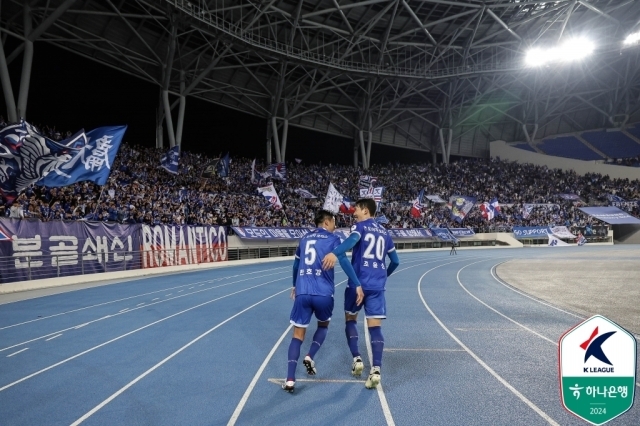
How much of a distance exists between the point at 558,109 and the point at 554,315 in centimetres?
6121

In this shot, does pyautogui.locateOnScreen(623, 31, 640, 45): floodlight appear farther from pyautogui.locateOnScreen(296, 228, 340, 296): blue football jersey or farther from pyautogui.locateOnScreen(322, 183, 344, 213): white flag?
pyautogui.locateOnScreen(296, 228, 340, 296): blue football jersey

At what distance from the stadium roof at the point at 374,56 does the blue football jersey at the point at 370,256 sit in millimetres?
25466

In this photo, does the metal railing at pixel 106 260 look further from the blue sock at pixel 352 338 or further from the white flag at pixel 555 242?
the white flag at pixel 555 242

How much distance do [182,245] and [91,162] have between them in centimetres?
829

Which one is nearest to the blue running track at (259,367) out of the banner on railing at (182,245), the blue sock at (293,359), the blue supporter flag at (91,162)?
the blue sock at (293,359)

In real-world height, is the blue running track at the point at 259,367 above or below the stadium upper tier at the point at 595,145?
below

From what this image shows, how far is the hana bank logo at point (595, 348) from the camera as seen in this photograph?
2438 millimetres

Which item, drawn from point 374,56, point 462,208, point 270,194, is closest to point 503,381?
point 270,194

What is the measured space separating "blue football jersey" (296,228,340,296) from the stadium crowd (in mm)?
13943

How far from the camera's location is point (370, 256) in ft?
16.9

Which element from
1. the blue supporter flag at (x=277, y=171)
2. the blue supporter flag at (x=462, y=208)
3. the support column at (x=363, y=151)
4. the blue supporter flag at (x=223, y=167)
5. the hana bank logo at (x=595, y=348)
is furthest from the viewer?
the support column at (x=363, y=151)

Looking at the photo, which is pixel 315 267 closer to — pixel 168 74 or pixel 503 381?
pixel 503 381

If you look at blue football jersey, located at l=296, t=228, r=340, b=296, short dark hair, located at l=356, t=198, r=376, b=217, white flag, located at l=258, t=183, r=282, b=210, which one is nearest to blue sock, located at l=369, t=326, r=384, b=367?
blue football jersey, located at l=296, t=228, r=340, b=296

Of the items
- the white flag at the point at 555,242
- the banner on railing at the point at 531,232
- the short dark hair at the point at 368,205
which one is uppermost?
the short dark hair at the point at 368,205
